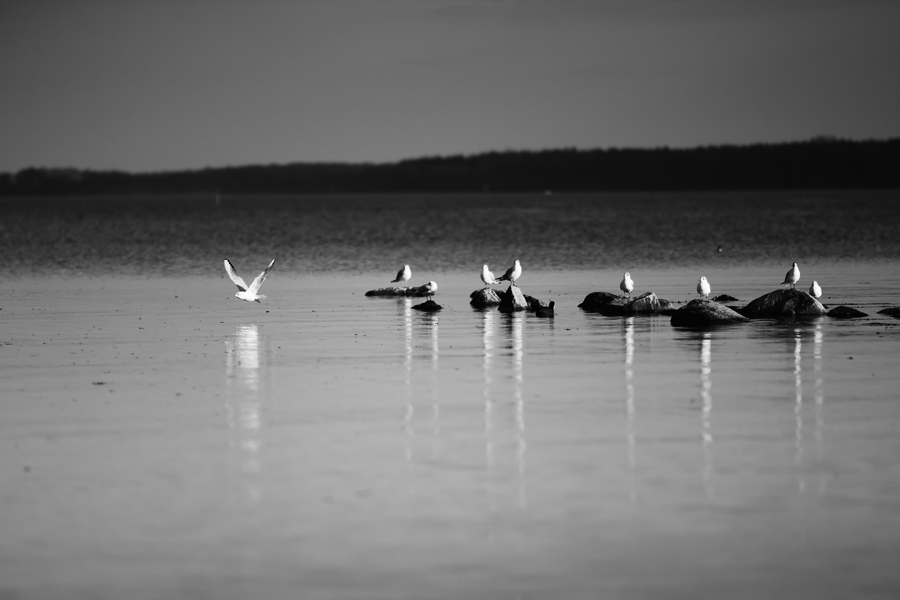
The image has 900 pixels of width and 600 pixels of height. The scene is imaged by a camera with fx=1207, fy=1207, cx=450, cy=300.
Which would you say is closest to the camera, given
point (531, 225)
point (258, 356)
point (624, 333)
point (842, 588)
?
point (842, 588)

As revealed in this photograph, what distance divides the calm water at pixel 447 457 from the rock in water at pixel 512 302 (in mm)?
784

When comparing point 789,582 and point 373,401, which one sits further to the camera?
point 373,401

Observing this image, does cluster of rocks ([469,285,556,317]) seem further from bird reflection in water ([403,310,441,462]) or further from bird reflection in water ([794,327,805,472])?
bird reflection in water ([794,327,805,472])

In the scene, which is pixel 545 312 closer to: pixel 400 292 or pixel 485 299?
pixel 485 299

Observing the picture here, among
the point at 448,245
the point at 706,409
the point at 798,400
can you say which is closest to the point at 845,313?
the point at 798,400

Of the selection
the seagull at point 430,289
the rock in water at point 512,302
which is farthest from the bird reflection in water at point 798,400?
the seagull at point 430,289

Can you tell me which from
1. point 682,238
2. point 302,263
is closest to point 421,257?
point 302,263

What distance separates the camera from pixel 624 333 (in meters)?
22.6

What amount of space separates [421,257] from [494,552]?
52.8m

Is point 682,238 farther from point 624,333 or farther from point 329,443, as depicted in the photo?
point 329,443

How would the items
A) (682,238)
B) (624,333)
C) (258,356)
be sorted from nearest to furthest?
(258,356) → (624,333) → (682,238)

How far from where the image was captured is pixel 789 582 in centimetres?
845

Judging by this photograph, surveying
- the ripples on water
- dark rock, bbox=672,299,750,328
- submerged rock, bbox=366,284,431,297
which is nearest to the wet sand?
dark rock, bbox=672,299,750,328

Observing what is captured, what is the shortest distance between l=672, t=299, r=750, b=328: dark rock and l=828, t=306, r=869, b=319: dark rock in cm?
236
